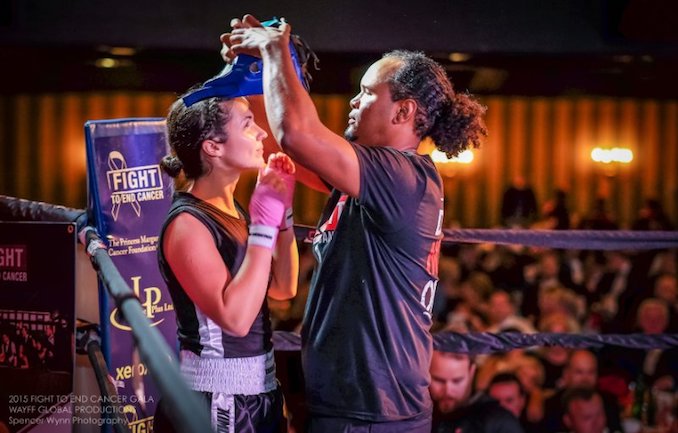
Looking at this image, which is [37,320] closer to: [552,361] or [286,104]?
[286,104]

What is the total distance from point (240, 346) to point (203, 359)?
0.09 meters

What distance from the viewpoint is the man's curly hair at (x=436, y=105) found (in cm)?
217

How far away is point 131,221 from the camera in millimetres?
2523

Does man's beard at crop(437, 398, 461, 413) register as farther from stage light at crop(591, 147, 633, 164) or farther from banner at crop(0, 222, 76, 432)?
stage light at crop(591, 147, 633, 164)

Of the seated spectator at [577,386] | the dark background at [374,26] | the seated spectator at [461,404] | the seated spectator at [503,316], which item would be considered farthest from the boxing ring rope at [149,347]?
the dark background at [374,26]

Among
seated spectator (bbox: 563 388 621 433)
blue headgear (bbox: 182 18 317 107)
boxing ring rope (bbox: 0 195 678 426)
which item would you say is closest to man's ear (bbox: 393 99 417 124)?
blue headgear (bbox: 182 18 317 107)

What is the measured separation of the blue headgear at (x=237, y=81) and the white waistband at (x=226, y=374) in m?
0.63

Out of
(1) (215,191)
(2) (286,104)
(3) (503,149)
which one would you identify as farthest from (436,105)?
(3) (503,149)

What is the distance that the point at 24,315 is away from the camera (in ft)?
7.84

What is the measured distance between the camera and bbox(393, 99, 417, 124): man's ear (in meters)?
2.15

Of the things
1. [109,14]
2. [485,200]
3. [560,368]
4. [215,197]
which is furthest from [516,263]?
[485,200]

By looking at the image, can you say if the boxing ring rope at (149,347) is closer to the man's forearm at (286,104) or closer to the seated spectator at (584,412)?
the man's forearm at (286,104)

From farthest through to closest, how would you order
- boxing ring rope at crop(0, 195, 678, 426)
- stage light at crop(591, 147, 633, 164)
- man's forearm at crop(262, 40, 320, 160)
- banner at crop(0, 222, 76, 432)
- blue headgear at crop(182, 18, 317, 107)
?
stage light at crop(591, 147, 633, 164), boxing ring rope at crop(0, 195, 678, 426), banner at crop(0, 222, 76, 432), blue headgear at crop(182, 18, 317, 107), man's forearm at crop(262, 40, 320, 160)

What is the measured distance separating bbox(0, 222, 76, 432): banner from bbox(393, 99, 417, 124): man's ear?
0.94 metres
